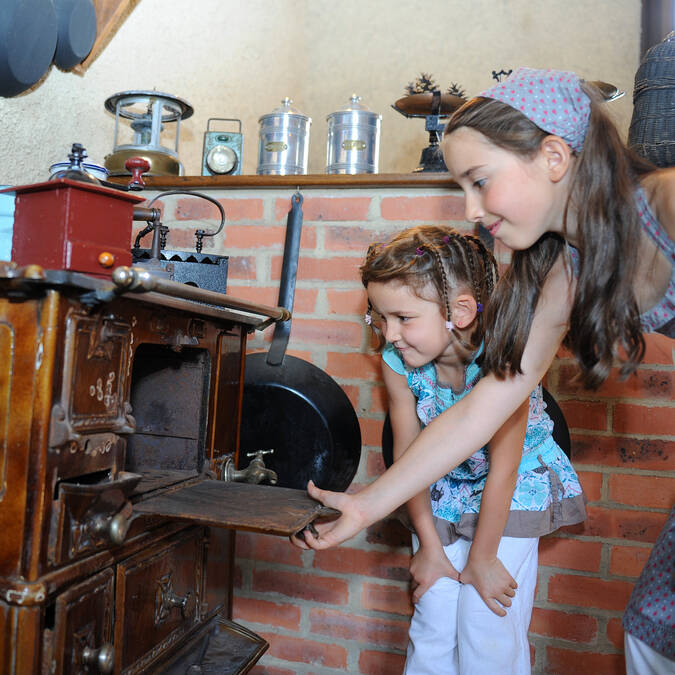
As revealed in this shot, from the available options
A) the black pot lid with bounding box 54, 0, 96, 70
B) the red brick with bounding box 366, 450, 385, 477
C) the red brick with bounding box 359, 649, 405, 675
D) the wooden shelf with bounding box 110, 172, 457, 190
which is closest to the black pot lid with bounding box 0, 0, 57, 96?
the black pot lid with bounding box 54, 0, 96, 70

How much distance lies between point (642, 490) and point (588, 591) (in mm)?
251

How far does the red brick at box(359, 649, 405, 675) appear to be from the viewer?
5.22ft

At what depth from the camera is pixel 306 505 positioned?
96cm

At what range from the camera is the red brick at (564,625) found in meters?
1.51

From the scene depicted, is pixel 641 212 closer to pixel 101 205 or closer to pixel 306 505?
pixel 306 505

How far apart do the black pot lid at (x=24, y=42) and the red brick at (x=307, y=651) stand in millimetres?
1332

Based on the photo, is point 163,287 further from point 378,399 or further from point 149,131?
point 149,131

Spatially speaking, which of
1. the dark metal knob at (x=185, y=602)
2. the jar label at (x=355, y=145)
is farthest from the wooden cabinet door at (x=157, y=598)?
the jar label at (x=355, y=145)

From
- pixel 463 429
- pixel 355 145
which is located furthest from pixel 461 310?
pixel 355 145

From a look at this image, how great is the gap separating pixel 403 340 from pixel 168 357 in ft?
1.43

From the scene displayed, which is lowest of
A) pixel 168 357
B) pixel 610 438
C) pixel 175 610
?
pixel 175 610

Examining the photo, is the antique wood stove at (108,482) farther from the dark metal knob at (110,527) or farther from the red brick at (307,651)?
the red brick at (307,651)

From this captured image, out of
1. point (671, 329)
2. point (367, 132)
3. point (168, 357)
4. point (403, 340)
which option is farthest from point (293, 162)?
point (671, 329)

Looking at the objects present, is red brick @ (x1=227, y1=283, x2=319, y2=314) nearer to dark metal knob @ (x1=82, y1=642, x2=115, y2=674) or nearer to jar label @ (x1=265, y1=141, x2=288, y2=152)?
jar label @ (x1=265, y1=141, x2=288, y2=152)
